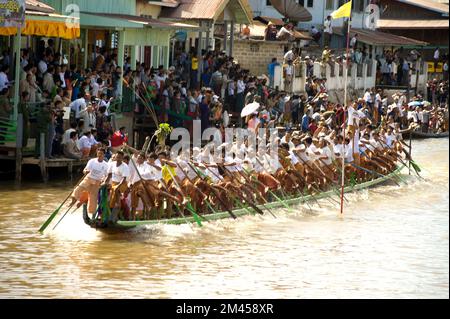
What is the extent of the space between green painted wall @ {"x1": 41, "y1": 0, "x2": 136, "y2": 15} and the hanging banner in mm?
5721

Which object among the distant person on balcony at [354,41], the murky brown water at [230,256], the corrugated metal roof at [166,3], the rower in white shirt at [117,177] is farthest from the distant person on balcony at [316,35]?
the rower in white shirt at [117,177]

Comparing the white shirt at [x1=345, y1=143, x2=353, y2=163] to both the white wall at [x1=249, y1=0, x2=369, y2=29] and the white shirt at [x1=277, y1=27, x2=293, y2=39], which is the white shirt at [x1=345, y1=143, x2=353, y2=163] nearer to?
the white shirt at [x1=277, y1=27, x2=293, y2=39]

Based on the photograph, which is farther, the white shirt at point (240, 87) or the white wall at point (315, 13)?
the white wall at point (315, 13)

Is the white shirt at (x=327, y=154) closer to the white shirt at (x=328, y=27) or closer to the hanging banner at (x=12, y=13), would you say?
the hanging banner at (x=12, y=13)

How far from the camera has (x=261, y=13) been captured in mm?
51281

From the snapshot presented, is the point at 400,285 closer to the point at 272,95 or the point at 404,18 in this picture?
the point at 272,95

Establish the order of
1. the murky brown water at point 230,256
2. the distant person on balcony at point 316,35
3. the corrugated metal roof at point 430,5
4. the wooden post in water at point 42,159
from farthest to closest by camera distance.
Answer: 1. the corrugated metal roof at point 430,5
2. the distant person on balcony at point 316,35
3. the wooden post in water at point 42,159
4. the murky brown water at point 230,256

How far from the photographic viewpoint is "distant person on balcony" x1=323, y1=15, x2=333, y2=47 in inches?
2068

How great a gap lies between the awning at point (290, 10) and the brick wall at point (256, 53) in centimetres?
181

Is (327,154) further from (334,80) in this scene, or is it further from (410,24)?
(410,24)

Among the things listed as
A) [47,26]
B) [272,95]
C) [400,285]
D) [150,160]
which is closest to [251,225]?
[150,160]

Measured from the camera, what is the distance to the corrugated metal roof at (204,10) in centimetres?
3872

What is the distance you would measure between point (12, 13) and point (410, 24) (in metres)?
38.1

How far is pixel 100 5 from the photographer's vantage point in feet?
115
